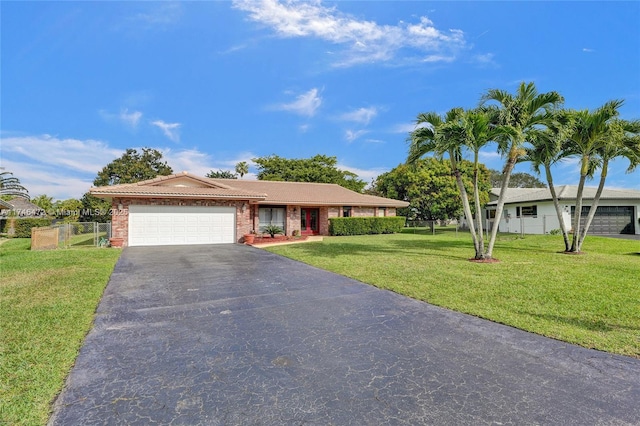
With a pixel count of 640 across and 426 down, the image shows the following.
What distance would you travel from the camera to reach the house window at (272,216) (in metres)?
22.4

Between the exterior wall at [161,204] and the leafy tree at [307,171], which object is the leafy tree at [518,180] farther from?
the exterior wall at [161,204]

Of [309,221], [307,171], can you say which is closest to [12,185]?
[307,171]

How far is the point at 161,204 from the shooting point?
1700cm

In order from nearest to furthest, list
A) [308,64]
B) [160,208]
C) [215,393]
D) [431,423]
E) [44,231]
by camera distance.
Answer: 1. [431,423]
2. [215,393]
3. [44,231]
4. [160,208]
5. [308,64]

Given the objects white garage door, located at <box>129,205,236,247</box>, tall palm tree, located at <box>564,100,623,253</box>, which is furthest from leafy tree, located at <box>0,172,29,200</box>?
tall palm tree, located at <box>564,100,623,253</box>

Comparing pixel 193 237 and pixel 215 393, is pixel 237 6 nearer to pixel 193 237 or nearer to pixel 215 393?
pixel 193 237

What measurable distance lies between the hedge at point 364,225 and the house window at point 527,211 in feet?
34.0

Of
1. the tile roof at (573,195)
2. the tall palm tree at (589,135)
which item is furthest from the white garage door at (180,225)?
the tile roof at (573,195)

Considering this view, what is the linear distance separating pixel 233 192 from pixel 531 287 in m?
15.0

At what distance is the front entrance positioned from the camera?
2420 centimetres

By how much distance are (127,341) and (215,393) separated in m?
2.02

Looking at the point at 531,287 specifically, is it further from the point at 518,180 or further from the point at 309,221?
the point at 518,180

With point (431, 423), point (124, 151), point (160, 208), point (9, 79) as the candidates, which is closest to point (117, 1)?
point (160, 208)

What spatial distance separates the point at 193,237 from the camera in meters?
17.5
